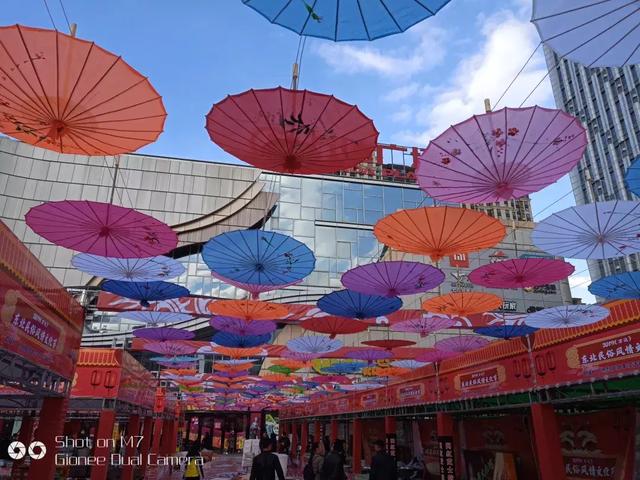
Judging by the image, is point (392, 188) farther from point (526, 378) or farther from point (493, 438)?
point (526, 378)

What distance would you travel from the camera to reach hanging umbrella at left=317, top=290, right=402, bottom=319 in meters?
10.4

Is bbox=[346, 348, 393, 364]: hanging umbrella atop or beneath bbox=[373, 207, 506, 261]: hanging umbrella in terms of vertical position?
beneath

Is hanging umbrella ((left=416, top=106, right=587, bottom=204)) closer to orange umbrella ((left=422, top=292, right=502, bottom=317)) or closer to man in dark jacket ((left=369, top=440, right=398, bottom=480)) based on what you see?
orange umbrella ((left=422, top=292, right=502, bottom=317))

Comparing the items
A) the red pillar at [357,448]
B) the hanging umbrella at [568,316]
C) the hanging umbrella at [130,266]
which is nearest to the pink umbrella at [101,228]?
the hanging umbrella at [130,266]

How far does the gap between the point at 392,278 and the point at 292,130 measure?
4402mm

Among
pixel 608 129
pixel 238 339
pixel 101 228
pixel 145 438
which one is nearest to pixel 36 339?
pixel 101 228

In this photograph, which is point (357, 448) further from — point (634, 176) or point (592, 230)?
point (634, 176)

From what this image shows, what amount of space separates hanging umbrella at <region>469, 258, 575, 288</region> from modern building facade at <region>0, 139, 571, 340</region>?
85.3 feet

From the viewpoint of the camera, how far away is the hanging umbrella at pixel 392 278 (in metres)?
8.62

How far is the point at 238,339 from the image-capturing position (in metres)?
15.0

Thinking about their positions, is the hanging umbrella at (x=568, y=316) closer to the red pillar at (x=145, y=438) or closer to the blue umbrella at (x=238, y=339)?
the blue umbrella at (x=238, y=339)

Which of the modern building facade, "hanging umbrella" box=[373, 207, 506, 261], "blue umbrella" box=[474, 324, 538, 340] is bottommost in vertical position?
"blue umbrella" box=[474, 324, 538, 340]

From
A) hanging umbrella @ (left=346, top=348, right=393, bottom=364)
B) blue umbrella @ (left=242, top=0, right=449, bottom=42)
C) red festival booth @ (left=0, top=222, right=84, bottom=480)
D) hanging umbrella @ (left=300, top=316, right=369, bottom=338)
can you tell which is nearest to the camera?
blue umbrella @ (left=242, top=0, right=449, bottom=42)

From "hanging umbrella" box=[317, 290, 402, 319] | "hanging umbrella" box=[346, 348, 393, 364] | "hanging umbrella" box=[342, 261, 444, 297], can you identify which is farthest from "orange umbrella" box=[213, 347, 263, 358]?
"hanging umbrella" box=[342, 261, 444, 297]
